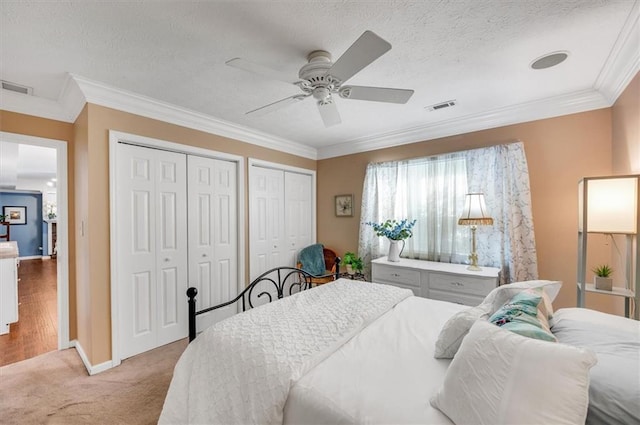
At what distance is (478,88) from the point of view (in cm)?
246

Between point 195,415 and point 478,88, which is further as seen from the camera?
point 478,88

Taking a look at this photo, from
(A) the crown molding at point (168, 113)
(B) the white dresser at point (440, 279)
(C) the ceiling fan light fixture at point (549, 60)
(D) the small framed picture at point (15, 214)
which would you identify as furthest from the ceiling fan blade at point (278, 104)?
(D) the small framed picture at point (15, 214)

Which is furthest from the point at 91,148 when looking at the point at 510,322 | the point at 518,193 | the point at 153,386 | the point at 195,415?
the point at 518,193

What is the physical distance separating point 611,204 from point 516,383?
5.91 feet

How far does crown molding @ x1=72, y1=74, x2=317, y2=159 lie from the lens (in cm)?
234

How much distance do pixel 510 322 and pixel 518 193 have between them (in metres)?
2.26

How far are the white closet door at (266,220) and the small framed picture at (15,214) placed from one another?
975 cm

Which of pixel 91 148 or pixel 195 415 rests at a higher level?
pixel 91 148

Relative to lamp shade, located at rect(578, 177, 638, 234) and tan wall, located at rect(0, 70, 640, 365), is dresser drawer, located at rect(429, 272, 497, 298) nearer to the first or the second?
tan wall, located at rect(0, 70, 640, 365)

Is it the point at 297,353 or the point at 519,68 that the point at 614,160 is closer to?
the point at 519,68

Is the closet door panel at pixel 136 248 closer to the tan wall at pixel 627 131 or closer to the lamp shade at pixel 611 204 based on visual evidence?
the lamp shade at pixel 611 204

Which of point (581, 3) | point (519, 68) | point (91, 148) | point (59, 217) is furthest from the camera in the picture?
point (59, 217)

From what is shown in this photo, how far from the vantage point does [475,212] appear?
2869 millimetres

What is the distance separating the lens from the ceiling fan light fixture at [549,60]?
1939mm
